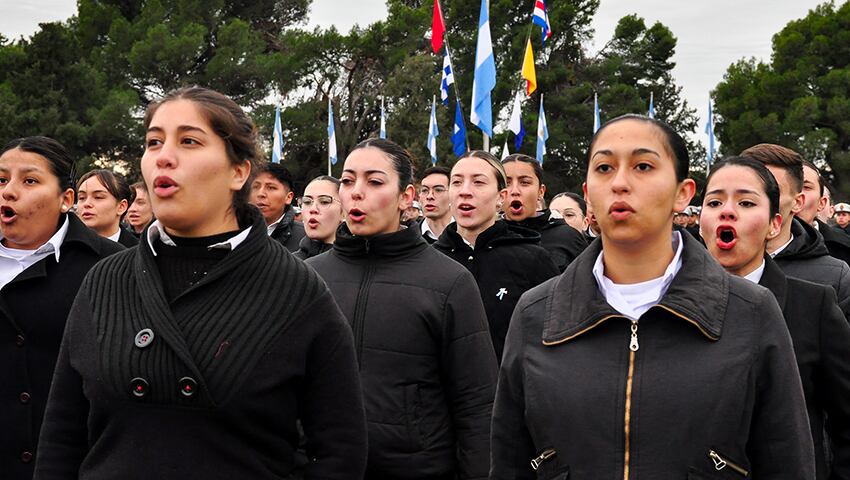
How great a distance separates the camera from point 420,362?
4238mm

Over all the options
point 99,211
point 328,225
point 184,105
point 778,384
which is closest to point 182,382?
point 184,105

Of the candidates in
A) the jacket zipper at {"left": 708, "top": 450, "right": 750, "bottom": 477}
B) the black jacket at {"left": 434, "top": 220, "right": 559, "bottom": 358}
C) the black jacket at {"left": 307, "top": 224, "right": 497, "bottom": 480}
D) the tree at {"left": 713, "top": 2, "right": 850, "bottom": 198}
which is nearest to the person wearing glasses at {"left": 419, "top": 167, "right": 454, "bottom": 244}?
the black jacket at {"left": 434, "top": 220, "right": 559, "bottom": 358}

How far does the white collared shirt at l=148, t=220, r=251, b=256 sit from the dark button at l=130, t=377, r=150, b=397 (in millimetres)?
420

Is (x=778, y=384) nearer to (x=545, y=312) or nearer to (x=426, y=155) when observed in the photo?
(x=545, y=312)

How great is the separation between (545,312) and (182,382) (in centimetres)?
105

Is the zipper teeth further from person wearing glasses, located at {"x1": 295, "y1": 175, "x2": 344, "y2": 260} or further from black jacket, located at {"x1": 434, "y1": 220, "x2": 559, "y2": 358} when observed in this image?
person wearing glasses, located at {"x1": 295, "y1": 175, "x2": 344, "y2": 260}

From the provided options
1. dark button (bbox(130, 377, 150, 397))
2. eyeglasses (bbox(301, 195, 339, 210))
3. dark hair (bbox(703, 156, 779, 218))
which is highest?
dark hair (bbox(703, 156, 779, 218))

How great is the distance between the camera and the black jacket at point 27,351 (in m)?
3.90

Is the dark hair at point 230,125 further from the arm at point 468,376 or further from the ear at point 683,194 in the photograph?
the arm at point 468,376

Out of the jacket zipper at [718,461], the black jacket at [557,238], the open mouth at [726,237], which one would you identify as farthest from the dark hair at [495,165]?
the jacket zipper at [718,461]

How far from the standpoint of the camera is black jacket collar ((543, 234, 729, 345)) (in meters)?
2.57

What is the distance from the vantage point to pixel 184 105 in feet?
9.10

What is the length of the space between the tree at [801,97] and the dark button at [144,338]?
42.3 m

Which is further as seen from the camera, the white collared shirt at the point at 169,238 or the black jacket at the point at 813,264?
the black jacket at the point at 813,264
